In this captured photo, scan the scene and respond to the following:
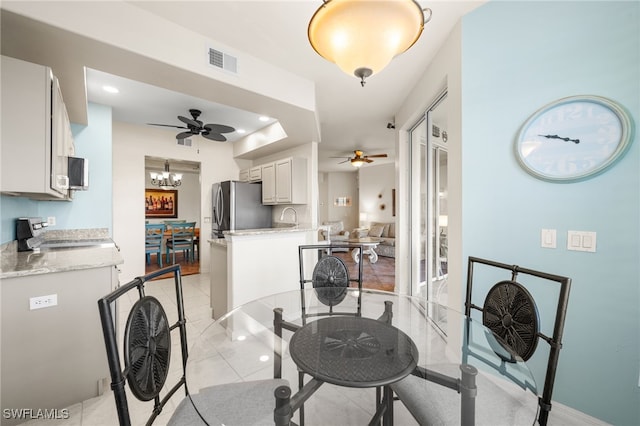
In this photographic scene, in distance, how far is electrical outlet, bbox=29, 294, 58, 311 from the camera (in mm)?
1451

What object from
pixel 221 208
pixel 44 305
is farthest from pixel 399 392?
pixel 221 208

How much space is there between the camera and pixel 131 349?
0.88m

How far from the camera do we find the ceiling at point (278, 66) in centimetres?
181

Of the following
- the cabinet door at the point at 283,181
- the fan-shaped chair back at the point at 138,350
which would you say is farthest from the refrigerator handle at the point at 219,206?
the fan-shaped chair back at the point at 138,350

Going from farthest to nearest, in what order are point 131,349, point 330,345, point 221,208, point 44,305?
point 221,208, point 44,305, point 330,345, point 131,349

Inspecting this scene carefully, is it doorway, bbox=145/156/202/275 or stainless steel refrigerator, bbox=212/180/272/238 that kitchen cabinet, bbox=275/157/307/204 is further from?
doorway, bbox=145/156/202/275

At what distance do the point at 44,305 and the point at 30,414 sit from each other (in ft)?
2.11

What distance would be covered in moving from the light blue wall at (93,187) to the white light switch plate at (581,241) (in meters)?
4.67

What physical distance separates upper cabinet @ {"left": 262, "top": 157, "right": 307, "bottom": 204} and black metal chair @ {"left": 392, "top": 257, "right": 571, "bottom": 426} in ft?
10.4

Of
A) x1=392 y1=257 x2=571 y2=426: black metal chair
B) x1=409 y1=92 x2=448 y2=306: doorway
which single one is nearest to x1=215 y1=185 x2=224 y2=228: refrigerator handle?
x1=409 y1=92 x2=448 y2=306: doorway

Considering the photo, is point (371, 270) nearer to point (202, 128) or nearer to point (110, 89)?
point (202, 128)

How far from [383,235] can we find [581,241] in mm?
5996

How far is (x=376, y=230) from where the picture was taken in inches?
296

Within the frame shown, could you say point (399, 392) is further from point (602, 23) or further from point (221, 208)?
point (221, 208)
